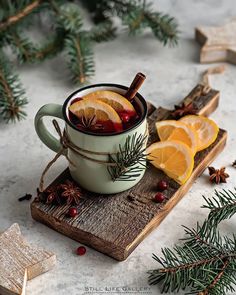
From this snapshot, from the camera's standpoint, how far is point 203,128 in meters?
1.54

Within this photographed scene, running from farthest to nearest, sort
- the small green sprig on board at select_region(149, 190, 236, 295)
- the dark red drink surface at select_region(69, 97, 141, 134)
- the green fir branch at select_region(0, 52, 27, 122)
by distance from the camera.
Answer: the green fir branch at select_region(0, 52, 27, 122), the dark red drink surface at select_region(69, 97, 141, 134), the small green sprig on board at select_region(149, 190, 236, 295)

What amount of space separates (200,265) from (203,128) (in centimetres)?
38

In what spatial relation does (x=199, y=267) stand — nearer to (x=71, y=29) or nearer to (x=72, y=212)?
(x=72, y=212)

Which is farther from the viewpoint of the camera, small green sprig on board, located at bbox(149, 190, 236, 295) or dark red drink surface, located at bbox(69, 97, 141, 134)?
dark red drink surface, located at bbox(69, 97, 141, 134)

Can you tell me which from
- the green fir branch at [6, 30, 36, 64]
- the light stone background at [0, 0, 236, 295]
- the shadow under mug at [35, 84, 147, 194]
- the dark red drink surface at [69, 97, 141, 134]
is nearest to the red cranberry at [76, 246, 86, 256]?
the light stone background at [0, 0, 236, 295]

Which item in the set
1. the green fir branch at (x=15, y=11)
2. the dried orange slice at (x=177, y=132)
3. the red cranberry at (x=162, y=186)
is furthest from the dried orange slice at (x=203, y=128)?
the green fir branch at (x=15, y=11)

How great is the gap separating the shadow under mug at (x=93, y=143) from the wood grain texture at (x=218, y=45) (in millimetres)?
502

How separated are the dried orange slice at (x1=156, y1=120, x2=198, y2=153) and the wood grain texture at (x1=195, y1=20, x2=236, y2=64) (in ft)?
1.30

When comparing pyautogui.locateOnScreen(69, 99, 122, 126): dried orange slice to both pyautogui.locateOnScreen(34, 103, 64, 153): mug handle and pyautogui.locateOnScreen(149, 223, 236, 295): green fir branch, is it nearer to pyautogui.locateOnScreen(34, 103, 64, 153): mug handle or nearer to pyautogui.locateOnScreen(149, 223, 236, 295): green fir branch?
pyautogui.locateOnScreen(34, 103, 64, 153): mug handle

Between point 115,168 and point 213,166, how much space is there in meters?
0.29

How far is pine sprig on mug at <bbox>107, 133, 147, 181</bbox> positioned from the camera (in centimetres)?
134

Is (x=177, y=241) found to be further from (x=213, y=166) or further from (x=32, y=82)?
(x=32, y=82)

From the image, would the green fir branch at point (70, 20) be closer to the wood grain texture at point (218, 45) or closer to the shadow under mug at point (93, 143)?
the wood grain texture at point (218, 45)

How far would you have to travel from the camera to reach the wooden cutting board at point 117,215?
52.3 inches
